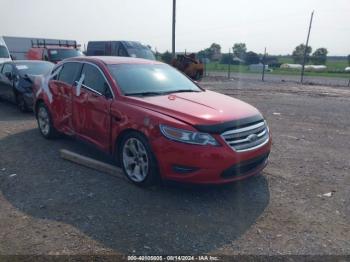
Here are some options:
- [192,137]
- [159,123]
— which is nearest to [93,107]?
[159,123]

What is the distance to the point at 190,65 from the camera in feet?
68.6

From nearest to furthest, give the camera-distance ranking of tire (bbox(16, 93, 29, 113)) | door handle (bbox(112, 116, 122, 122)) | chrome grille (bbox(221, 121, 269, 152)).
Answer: chrome grille (bbox(221, 121, 269, 152)) → door handle (bbox(112, 116, 122, 122)) → tire (bbox(16, 93, 29, 113))

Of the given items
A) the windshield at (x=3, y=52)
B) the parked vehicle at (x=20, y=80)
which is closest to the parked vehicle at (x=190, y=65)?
the windshield at (x=3, y=52)

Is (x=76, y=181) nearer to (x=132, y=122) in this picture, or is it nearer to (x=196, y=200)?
(x=132, y=122)

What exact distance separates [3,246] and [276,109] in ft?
30.2

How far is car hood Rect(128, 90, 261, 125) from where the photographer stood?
3.80m

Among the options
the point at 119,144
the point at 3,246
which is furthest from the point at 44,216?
the point at 119,144

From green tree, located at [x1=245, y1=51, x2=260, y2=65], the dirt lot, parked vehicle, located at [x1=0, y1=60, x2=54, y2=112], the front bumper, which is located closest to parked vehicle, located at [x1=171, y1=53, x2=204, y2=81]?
parked vehicle, located at [x1=0, y1=60, x2=54, y2=112]

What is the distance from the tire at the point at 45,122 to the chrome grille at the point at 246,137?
3754 millimetres

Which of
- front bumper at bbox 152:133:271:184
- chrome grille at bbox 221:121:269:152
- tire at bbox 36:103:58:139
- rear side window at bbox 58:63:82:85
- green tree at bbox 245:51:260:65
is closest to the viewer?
front bumper at bbox 152:133:271:184

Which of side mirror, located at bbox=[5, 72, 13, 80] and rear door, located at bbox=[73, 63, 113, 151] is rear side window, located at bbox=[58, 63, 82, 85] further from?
side mirror, located at bbox=[5, 72, 13, 80]

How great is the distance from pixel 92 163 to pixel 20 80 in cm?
545

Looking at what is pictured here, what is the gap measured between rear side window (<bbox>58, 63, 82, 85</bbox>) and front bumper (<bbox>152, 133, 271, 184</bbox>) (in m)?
2.38

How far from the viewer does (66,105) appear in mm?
5484
